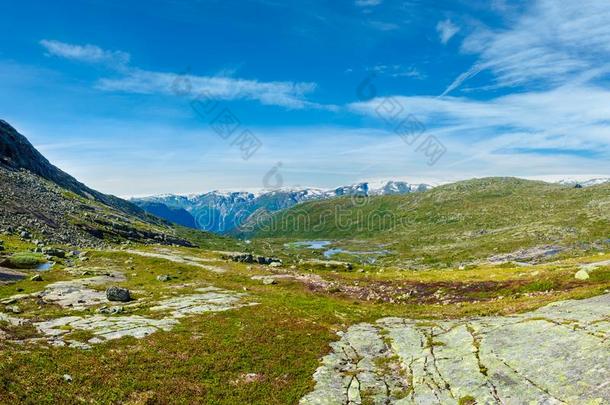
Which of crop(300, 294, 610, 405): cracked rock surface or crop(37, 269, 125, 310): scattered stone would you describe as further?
crop(37, 269, 125, 310): scattered stone

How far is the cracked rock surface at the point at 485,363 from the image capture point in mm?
22250

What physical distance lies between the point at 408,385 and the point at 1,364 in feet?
81.1

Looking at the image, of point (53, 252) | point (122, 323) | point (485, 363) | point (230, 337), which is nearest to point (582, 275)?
point (485, 363)

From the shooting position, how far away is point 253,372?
92.6 ft

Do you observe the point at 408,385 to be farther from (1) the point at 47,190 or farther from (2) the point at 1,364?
(1) the point at 47,190

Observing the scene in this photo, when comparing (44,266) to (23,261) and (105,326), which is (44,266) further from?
(105,326)

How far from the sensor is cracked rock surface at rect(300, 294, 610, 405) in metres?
22.2

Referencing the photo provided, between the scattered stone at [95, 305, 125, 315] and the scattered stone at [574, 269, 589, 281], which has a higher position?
the scattered stone at [574, 269, 589, 281]

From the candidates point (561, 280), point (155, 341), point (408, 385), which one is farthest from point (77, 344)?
point (561, 280)

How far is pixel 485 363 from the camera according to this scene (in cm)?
2648

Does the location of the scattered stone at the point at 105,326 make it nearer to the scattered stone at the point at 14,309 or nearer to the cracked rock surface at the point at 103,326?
the cracked rock surface at the point at 103,326

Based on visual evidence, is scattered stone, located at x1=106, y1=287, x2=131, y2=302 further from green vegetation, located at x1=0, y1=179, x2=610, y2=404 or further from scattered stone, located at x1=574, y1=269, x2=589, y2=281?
scattered stone, located at x1=574, y1=269, x2=589, y2=281

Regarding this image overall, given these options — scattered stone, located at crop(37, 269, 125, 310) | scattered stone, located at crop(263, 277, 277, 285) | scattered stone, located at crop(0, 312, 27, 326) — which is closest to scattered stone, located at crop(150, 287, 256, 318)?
scattered stone, located at crop(37, 269, 125, 310)

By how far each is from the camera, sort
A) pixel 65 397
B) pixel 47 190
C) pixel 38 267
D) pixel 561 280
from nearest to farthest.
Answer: pixel 65 397 → pixel 561 280 → pixel 38 267 → pixel 47 190
